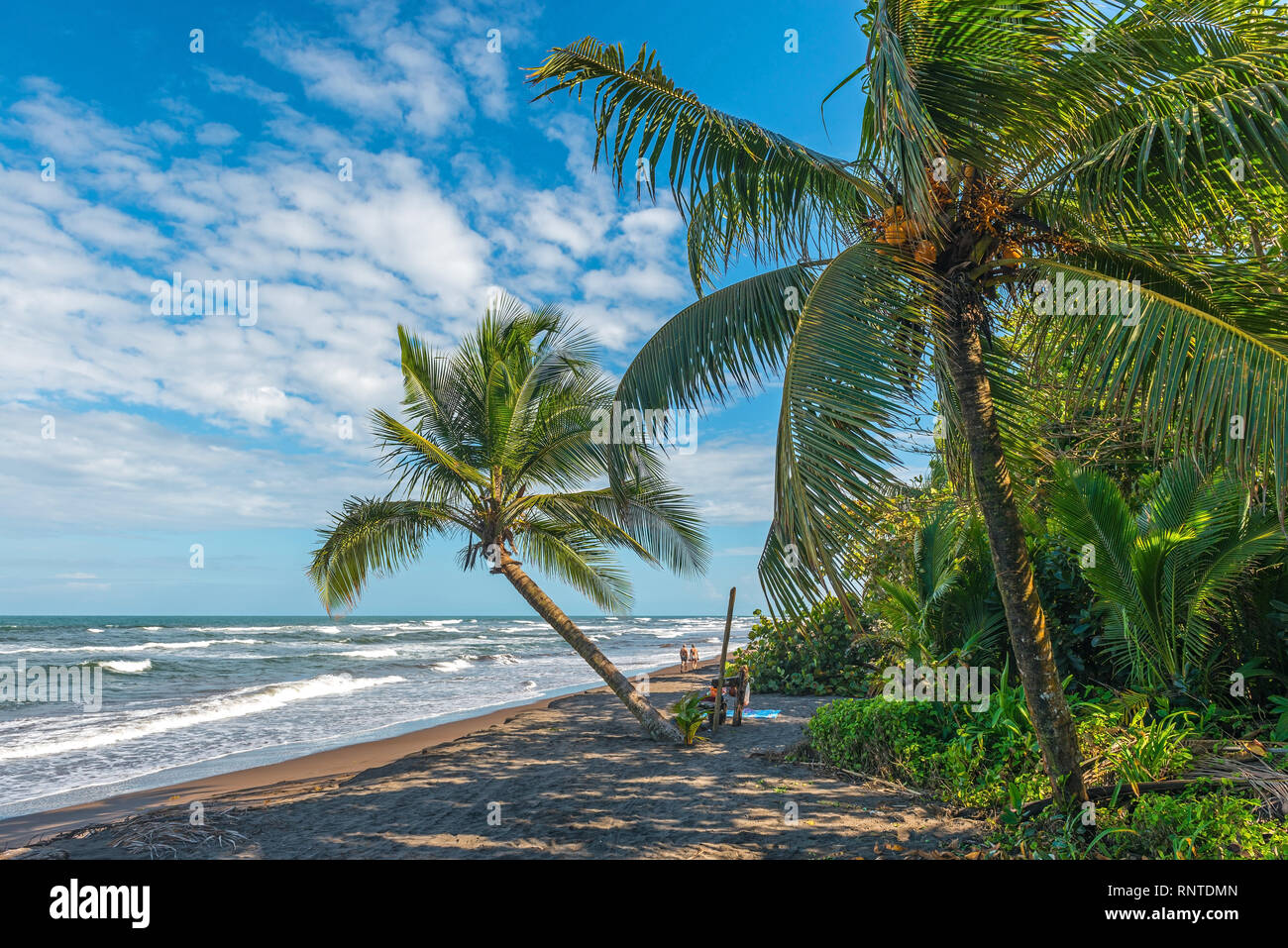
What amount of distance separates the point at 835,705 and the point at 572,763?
328cm

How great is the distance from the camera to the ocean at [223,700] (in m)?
A: 11.0

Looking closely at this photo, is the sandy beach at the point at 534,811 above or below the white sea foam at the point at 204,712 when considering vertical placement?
above

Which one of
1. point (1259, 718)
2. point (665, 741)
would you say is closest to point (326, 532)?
point (665, 741)

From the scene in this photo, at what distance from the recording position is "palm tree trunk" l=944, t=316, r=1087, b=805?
4.52 m

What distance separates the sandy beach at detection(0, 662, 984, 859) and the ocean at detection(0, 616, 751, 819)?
1.99 m

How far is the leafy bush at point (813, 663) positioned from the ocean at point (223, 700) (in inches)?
256

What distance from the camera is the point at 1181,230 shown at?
4.75m

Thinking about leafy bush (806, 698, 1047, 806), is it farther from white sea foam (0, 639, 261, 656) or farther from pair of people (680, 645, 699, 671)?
white sea foam (0, 639, 261, 656)

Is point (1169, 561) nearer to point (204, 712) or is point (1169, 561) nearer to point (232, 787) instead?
point (232, 787)

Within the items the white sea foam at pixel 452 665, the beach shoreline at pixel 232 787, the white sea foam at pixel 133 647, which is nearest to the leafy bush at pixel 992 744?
the beach shoreline at pixel 232 787

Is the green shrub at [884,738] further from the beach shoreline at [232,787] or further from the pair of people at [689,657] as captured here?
the pair of people at [689,657]

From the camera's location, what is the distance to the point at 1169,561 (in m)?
5.90
